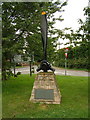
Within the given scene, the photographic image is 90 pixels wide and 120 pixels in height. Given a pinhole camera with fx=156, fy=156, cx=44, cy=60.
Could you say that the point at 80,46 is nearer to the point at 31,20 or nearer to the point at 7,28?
the point at 31,20

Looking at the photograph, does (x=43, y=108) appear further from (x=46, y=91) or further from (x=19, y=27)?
(x=19, y=27)

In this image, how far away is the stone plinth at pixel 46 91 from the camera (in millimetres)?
5545

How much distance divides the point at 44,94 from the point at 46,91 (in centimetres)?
13

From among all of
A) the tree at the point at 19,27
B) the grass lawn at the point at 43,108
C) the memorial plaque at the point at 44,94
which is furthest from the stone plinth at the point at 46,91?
the tree at the point at 19,27

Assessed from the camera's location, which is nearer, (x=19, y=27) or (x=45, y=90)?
(x=45, y=90)

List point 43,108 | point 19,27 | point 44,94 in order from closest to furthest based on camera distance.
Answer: point 43,108, point 44,94, point 19,27

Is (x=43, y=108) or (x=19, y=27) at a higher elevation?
(x=19, y=27)

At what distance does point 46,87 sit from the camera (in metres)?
5.67

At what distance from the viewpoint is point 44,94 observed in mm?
5594

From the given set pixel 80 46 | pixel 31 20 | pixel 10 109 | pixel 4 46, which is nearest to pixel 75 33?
pixel 80 46

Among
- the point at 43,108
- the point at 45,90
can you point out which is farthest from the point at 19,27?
the point at 43,108

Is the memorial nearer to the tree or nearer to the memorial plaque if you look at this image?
the memorial plaque

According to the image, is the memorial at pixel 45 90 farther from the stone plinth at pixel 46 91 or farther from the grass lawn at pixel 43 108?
the grass lawn at pixel 43 108

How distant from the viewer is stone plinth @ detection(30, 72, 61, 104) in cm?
555
